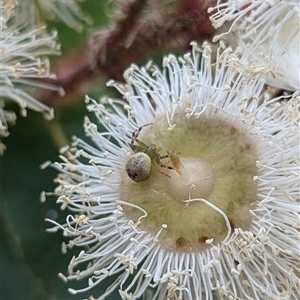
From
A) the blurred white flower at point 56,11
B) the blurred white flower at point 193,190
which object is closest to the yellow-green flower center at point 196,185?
the blurred white flower at point 193,190

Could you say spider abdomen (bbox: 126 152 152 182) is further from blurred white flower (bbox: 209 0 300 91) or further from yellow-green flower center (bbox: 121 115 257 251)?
blurred white flower (bbox: 209 0 300 91)

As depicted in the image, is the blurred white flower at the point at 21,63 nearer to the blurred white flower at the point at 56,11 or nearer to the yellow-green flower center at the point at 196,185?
the blurred white flower at the point at 56,11

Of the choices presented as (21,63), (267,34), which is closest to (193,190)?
(267,34)

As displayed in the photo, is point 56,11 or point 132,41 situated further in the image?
point 56,11

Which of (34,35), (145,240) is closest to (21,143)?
(34,35)

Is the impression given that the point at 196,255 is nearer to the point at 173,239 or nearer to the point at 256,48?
the point at 173,239

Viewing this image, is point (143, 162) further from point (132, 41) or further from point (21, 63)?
point (21, 63)
